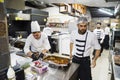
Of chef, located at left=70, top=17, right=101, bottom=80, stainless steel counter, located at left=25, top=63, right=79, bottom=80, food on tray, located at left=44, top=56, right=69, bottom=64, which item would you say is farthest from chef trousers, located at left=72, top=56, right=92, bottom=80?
stainless steel counter, located at left=25, top=63, right=79, bottom=80

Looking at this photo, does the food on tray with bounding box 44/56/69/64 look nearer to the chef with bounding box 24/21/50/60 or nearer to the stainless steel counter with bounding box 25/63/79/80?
the stainless steel counter with bounding box 25/63/79/80

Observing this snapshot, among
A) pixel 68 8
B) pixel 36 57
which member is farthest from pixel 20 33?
pixel 36 57

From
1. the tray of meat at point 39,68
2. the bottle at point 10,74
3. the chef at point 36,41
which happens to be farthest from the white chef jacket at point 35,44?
the bottle at point 10,74

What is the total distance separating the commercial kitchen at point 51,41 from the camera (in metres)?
1.38

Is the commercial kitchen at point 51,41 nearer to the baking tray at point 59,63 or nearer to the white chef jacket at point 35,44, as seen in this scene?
the baking tray at point 59,63

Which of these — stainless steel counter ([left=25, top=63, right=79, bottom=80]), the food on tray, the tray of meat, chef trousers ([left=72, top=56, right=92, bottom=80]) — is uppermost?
the food on tray

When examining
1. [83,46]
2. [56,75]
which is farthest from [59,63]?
[83,46]

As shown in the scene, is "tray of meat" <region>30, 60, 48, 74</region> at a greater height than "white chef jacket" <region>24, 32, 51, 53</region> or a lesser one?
lesser

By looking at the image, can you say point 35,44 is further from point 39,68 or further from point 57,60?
point 39,68

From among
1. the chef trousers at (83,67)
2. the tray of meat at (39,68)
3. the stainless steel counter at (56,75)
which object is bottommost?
the chef trousers at (83,67)

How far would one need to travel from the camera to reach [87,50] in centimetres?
256

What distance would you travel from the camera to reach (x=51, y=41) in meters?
6.39

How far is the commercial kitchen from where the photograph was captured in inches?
54.2

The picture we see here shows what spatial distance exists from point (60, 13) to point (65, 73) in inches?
220
